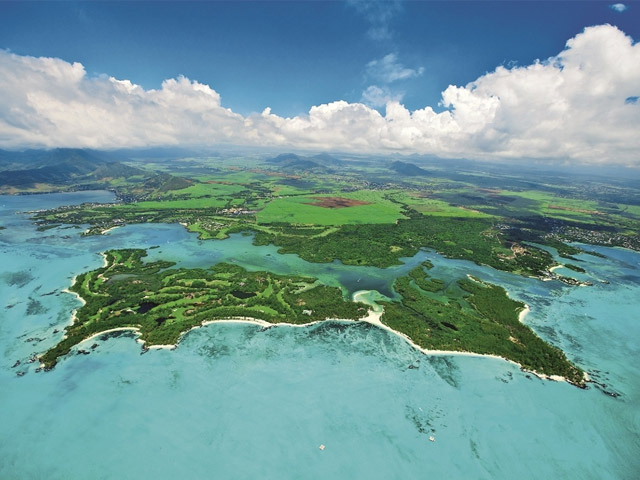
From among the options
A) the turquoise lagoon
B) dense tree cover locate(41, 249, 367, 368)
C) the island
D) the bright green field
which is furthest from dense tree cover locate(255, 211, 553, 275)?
the turquoise lagoon

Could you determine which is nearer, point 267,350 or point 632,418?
point 632,418

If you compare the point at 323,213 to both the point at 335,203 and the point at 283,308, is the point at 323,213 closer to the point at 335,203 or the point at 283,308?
the point at 335,203

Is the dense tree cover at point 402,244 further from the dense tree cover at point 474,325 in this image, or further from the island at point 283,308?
the dense tree cover at point 474,325

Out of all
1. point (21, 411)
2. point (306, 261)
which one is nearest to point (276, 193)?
point (306, 261)

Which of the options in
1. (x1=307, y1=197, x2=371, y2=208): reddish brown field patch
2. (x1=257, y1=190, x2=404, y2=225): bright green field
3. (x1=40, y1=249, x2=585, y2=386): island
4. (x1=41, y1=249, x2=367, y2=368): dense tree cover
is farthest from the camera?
(x1=307, y1=197, x2=371, y2=208): reddish brown field patch

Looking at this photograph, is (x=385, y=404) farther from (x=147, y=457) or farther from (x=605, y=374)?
(x=605, y=374)

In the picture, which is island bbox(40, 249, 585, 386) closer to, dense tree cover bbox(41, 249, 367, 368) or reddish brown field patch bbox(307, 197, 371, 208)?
dense tree cover bbox(41, 249, 367, 368)
